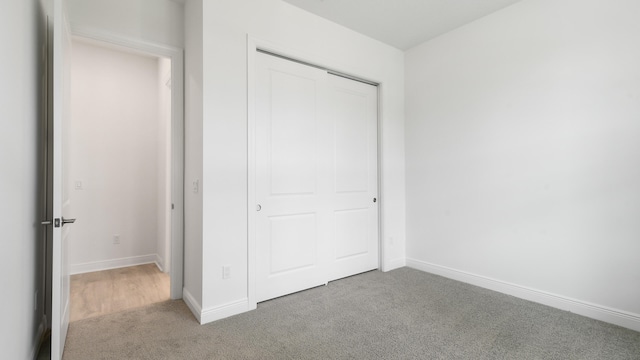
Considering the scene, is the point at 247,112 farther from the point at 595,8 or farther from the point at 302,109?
the point at 595,8

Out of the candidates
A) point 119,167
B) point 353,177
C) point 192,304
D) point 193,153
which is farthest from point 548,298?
point 119,167

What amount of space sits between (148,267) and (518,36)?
4.89 metres

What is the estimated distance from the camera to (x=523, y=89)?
109 inches

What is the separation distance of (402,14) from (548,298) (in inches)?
117

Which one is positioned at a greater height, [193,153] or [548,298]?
[193,153]

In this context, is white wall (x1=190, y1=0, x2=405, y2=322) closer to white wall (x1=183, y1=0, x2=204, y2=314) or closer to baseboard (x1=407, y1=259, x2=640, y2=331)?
white wall (x1=183, y1=0, x2=204, y2=314)

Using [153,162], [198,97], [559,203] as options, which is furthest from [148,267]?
[559,203]

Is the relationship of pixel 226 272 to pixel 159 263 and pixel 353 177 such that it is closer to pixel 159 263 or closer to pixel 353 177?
pixel 353 177

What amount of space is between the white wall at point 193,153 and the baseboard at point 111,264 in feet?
5.60

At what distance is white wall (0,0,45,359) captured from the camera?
1.30m

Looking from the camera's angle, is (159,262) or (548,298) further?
(159,262)

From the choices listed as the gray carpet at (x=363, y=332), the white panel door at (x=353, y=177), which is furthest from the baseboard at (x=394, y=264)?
the gray carpet at (x=363, y=332)

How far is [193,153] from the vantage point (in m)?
2.53

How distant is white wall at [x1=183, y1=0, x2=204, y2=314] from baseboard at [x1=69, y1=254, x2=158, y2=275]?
1.71 m
